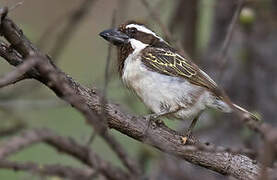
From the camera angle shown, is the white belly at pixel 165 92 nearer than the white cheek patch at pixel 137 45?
Yes

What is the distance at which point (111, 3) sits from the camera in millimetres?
8203

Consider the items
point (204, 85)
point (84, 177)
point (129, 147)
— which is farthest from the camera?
point (129, 147)

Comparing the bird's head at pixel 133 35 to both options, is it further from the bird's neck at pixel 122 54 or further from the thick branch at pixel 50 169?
the thick branch at pixel 50 169

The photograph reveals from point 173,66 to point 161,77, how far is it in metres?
0.13

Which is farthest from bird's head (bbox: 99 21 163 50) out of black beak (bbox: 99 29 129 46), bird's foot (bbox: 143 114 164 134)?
bird's foot (bbox: 143 114 164 134)

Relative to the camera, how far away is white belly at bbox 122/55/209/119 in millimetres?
4273

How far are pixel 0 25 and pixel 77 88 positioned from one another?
2.70 feet

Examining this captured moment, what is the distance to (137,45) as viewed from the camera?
4637 millimetres

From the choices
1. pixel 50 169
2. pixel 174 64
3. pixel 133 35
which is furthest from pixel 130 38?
pixel 50 169

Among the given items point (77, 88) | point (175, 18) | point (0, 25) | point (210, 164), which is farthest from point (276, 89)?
point (0, 25)

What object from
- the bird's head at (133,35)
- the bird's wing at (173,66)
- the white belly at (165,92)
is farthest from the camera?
the bird's head at (133,35)

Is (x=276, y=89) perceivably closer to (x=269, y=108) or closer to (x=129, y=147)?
(x=269, y=108)

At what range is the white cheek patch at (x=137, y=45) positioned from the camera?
460 cm

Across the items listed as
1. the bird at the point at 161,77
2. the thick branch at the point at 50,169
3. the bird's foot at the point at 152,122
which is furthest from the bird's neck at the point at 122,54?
the thick branch at the point at 50,169
